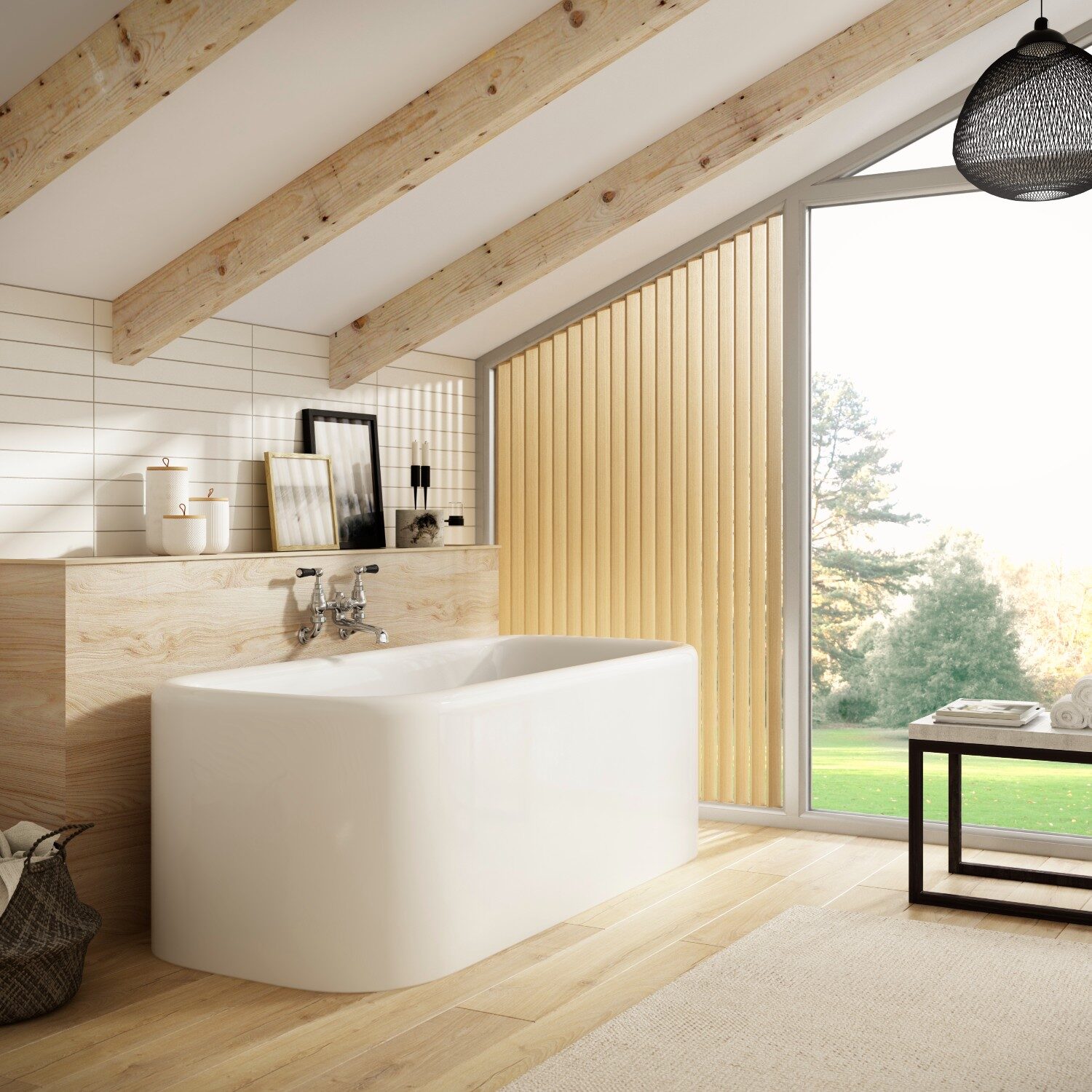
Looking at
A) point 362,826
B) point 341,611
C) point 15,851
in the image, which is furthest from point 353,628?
point 15,851

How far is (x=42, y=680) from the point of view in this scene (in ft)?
10.7

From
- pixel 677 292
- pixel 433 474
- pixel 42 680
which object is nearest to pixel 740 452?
pixel 677 292

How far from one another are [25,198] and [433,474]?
230cm

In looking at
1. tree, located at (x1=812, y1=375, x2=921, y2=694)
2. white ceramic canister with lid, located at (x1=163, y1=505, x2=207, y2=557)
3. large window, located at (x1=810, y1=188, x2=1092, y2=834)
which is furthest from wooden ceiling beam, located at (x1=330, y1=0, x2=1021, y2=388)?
tree, located at (x1=812, y1=375, x2=921, y2=694)

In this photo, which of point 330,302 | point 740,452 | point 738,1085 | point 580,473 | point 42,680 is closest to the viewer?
point 738,1085

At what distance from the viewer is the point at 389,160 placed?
3.35 metres

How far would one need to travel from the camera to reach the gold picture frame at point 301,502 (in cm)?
415

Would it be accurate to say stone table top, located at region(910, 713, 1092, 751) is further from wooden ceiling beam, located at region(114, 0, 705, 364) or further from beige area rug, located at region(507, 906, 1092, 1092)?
wooden ceiling beam, located at region(114, 0, 705, 364)

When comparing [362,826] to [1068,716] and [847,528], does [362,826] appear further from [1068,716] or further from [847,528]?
[847,528]

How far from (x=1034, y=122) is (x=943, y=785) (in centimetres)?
682

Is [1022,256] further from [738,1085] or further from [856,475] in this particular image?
[738,1085]

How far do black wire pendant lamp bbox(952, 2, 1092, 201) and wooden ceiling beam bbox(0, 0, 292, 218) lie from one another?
1562mm

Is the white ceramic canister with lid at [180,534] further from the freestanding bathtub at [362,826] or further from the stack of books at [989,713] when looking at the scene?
the stack of books at [989,713]

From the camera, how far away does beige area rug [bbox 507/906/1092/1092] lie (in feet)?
7.98
